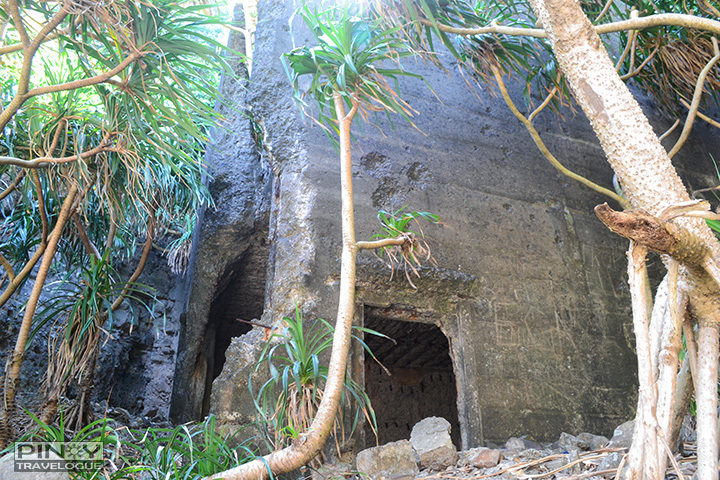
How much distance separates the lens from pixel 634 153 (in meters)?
1.66

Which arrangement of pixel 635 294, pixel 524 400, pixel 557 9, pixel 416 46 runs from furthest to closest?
pixel 416 46 < pixel 524 400 < pixel 557 9 < pixel 635 294

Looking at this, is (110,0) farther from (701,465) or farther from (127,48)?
(701,465)

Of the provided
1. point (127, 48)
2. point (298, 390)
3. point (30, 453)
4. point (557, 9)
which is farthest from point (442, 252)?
point (30, 453)

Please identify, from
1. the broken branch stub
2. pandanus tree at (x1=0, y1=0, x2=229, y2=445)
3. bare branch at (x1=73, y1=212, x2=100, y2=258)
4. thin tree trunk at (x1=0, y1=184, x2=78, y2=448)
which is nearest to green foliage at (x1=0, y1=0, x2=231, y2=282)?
pandanus tree at (x1=0, y1=0, x2=229, y2=445)

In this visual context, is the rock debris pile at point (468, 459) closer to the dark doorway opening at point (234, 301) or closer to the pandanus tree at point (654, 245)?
the pandanus tree at point (654, 245)

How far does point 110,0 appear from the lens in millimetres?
2414

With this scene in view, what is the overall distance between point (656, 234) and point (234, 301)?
4979 mm

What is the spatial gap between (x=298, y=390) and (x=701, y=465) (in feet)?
4.75

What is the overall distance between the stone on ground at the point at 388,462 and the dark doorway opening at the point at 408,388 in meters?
2.87

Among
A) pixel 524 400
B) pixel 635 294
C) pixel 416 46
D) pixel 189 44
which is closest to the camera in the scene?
pixel 635 294

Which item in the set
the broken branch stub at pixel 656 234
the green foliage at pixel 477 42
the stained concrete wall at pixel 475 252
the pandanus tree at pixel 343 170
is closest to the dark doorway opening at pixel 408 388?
the stained concrete wall at pixel 475 252

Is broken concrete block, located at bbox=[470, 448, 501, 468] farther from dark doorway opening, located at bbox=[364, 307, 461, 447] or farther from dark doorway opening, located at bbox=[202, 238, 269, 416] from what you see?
dark doorway opening, located at bbox=[364, 307, 461, 447]

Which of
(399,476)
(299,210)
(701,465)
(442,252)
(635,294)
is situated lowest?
(399,476)

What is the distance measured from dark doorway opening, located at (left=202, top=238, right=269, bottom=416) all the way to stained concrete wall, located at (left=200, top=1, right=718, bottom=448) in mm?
1780
